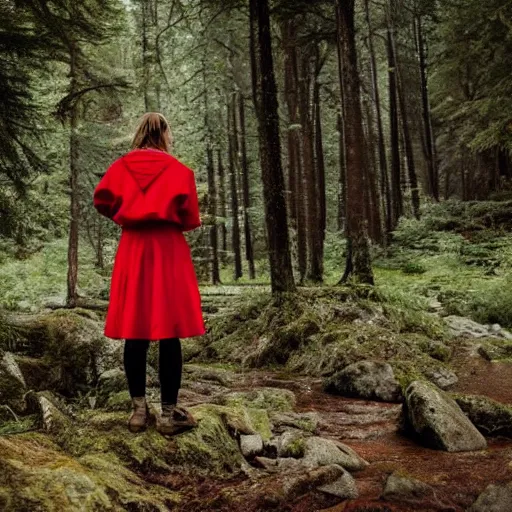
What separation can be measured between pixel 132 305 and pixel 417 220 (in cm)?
2108

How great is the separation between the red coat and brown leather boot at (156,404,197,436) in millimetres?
575

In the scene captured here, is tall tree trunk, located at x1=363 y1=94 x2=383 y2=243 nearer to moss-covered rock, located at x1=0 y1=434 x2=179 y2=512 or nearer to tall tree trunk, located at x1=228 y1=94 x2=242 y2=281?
tall tree trunk, located at x1=228 y1=94 x2=242 y2=281

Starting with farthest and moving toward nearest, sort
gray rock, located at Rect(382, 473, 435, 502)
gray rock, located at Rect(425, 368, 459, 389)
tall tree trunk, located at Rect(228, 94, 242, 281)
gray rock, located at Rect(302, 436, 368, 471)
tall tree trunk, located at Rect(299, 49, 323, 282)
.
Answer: tall tree trunk, located at Rect(228, 94, 242, 281) < tall tree trunk, located at Rect(299, 49, 323, 282) < gray rock, located at Rect(425, 368, 459, 389) < gray rock, located at Rect(302, 436, 368, 471) < gray rock, located at Rect(382, 473, 435, 502)

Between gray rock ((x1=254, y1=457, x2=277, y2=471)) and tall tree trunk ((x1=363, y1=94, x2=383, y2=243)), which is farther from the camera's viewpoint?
tall tree trunk ((x1=363, y1=94, x2=383, y2=243))

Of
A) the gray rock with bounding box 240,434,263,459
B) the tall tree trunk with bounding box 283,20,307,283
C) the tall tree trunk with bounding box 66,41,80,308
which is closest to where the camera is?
the gray rock with bounding box 240,434,263,459

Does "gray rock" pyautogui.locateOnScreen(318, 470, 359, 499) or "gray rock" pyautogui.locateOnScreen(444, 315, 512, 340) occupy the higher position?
"gray rock" pyautogui.locateOnScreen(444, 315, 512, 340)

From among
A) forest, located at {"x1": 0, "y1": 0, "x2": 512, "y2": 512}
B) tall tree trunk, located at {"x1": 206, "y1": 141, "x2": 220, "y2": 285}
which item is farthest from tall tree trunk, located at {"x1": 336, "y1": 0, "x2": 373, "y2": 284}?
tall tree trunk, located at {"x1": 206, "y1": 141, "x2": 220, "y2": 285}

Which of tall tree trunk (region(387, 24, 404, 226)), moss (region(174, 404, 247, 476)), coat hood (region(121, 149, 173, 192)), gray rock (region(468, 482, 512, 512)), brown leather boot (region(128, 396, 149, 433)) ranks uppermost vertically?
tall tree trunk (region(387, 24, 404, 226))

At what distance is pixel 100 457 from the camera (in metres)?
A: 3.19

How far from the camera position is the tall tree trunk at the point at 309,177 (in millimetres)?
15297

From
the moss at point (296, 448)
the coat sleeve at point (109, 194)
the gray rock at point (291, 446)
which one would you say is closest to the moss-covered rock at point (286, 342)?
the gray rock at point (291, 446)

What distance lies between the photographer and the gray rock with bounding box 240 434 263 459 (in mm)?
3871

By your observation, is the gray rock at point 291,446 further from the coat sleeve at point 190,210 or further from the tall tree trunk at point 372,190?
the tall tree trunk at point 372,190

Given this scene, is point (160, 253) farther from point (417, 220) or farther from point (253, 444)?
point (417, 220)
